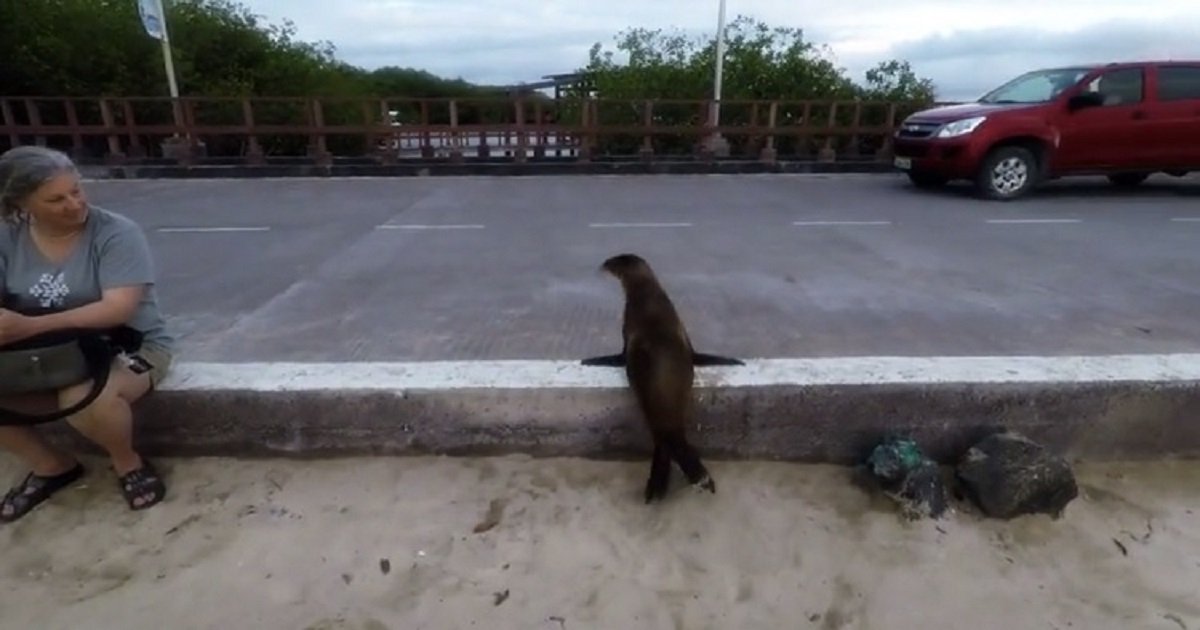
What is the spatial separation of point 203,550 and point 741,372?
2.06 meters

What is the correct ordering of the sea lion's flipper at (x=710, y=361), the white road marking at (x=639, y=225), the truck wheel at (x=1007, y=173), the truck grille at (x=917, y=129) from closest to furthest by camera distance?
the sea lion's flipper at (x=710, y=361) < the white road marking at (x=639, y=225) < the truck wheel at (x=1007, y=173) < the truck grille at (x=917, y=129)

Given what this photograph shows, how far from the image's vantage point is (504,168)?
12477mm

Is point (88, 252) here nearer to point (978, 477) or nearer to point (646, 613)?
point (646, 613)

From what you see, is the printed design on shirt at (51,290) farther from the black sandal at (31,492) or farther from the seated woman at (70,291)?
the black sandal at (31,492)

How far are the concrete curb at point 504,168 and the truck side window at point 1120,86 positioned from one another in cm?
362

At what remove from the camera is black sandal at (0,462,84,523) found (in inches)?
106

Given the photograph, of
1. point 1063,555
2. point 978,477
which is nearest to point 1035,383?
point 978,477

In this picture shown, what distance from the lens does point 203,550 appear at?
254cm

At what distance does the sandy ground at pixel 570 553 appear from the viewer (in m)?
2.30

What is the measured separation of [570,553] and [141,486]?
5.28 ft

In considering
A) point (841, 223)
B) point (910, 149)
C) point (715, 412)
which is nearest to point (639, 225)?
point (841, 223)

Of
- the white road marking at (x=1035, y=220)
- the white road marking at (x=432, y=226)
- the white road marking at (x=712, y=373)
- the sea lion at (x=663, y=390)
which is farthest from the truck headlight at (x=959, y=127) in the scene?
the sea lion at (x=663, y=390)

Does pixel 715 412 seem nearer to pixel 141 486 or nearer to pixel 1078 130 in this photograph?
pixel 141 486

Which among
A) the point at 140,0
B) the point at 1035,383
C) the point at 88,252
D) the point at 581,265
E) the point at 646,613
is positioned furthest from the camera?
the point at 140,0
